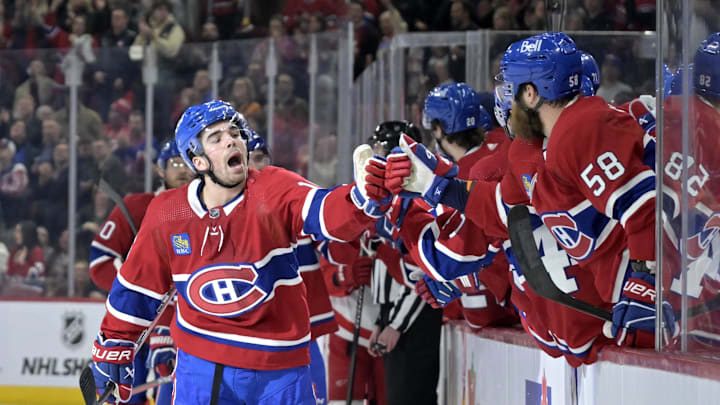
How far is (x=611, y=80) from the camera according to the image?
4.07 metres

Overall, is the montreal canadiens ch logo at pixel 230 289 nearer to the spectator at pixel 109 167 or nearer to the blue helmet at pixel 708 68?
the blue helmet at pixel 708 68

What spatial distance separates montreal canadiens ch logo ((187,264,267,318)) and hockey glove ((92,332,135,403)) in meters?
0.35

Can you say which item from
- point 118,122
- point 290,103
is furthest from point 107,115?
Result: point 290,103

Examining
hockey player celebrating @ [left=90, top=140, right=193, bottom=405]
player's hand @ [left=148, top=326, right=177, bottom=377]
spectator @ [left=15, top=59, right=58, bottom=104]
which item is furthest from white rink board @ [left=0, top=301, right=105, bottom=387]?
player's hand @ [left=148, top=326, right=177, bottom=377]

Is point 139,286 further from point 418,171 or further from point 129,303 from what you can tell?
point 418,171

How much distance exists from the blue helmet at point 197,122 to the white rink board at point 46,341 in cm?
337

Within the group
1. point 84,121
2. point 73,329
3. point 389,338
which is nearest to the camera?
point 389,338

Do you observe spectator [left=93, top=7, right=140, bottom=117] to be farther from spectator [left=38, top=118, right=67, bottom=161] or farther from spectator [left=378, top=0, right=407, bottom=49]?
spectator [left=378, top=0, right=407, bottom=49]

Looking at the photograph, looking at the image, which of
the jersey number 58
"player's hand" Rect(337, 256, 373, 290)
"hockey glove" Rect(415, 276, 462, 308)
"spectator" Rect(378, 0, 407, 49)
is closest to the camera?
the jersey number 58

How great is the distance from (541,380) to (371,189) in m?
0.82

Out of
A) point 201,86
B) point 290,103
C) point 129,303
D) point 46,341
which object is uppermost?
point 201,86

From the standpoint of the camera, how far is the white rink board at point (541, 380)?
2.02m

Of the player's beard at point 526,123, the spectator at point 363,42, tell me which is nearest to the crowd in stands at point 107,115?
the spectator at point 363,42

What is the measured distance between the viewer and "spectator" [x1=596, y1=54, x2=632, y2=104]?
4.04 meters
